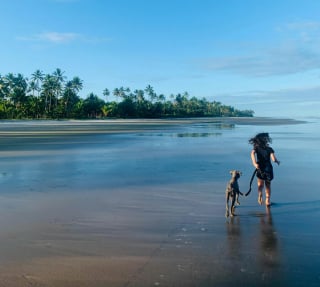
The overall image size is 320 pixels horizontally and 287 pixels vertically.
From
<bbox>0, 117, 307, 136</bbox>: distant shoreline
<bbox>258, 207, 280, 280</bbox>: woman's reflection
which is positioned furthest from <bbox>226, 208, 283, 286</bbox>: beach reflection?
<bbox>0, 117, 307, 136</bbox>: distant shoreline

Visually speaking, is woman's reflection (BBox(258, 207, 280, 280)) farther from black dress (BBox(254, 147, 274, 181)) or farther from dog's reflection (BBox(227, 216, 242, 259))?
black dress (BBox(254, 147, 274, 181))

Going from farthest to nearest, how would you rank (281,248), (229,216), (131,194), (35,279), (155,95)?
(155,95), (131,194), (229,216), (281,248), (35,279)

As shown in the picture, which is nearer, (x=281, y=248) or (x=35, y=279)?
(x=35, y=279)

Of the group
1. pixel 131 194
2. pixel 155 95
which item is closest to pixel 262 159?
pixel 131 194

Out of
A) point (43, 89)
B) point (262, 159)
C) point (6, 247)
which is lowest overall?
point (6, 247)

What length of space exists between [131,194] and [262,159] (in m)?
3.28

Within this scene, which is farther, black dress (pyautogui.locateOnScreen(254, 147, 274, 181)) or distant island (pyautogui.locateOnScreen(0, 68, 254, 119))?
distant island (pyautogui.locateOnScreen(0, 68, 254, 119))

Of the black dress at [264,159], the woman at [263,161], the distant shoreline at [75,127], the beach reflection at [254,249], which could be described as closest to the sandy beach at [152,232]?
the beach reflection at [254,249]

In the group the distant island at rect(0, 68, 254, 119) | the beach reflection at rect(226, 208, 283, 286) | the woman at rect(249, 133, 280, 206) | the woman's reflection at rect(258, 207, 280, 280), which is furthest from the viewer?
the distant island at rect(0, 68, 254, 119)

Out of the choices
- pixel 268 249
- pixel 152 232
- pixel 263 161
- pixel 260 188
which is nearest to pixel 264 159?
pixel 263 161

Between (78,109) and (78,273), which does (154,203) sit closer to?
(78,273)

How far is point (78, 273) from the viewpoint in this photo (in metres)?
4.54

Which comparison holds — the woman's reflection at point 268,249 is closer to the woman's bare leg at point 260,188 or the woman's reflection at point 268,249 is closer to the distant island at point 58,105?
the woman's bare leg at point 260,188

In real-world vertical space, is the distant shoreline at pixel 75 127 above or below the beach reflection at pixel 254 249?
above
